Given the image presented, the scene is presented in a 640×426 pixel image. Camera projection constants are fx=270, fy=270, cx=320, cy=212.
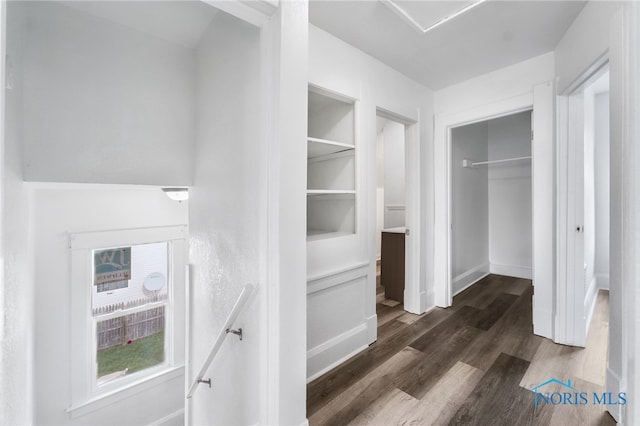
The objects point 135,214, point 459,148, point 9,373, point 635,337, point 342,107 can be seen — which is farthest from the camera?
point 459,148

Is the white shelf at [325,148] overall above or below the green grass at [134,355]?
above

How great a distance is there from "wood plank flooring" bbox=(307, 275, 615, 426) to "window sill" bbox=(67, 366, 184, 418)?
2380mm

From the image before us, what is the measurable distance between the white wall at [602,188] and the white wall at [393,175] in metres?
2.60

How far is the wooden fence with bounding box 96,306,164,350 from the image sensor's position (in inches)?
118

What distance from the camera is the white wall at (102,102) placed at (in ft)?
5.98

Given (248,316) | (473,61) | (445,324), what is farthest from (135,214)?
(473,61)

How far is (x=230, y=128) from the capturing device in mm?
1852

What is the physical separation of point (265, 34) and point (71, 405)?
386 centimetres

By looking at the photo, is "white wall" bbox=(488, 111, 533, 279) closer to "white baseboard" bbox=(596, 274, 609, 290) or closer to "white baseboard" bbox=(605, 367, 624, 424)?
"white baseboard" bbox=(596, 274, 609, 290)

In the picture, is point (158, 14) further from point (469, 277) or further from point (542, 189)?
point (469, 277)

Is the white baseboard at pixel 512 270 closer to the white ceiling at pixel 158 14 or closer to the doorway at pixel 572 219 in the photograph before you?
the doorway at pixel 572 219

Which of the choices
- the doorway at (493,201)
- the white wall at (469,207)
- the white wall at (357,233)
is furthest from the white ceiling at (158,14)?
the doorway at (493,201)

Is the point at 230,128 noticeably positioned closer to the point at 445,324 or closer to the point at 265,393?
the point at 265,393
